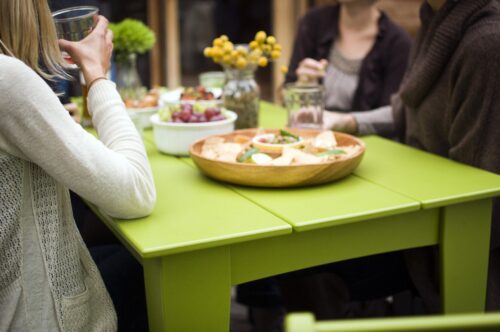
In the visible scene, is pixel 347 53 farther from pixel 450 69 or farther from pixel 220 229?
pixel 220 229

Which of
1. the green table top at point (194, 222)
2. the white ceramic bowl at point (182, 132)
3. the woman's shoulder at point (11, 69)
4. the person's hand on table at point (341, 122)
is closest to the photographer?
the woman's shoulder at point (11, 69)

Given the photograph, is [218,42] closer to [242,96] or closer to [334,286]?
[242,96]

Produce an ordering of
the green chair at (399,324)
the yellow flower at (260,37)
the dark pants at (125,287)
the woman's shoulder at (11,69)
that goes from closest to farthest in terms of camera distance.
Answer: the green chair at (399,324) → the woman's shoulder at (11,69) → the dark pants at (125,287) → the yellow flower at (260,37)

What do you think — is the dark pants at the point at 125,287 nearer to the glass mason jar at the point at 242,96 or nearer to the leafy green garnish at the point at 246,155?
the leafy green garnish at the point at 246,155

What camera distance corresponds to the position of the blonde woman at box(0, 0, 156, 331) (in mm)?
1069

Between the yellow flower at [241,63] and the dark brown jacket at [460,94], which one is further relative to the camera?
the yellow flower at [241,63]

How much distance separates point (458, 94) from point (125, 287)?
0.95 metres

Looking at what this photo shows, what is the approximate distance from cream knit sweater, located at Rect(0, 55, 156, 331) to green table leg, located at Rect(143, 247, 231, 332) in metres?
0.14

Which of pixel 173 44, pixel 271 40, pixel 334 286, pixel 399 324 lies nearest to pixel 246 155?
pixel 271 40

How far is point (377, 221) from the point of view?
52.8 inches

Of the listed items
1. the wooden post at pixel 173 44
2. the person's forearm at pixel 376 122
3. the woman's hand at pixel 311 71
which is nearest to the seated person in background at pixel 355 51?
the woman's hand at pixel 311 71

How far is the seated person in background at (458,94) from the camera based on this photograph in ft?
5.21

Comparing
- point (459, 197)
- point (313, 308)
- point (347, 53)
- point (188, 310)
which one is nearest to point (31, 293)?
point (188, 310)

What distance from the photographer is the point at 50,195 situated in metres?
1.17
